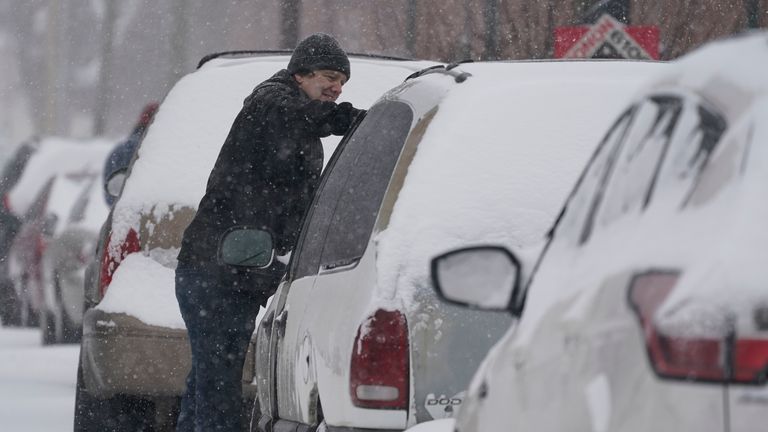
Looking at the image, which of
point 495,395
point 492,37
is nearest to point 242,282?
point 495,395

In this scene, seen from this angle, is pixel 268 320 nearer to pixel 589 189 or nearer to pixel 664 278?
pixel 589 189

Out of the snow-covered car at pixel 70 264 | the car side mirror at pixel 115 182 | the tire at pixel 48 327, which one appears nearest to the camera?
the car side mirror at pixel 115 182

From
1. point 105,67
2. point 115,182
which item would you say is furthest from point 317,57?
point 105,67

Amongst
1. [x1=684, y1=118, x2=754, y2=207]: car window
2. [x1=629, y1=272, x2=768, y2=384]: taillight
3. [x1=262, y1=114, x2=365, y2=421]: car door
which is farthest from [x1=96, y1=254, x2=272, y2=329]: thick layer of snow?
[x1=629, y1=272, x2=768, y2=384]: taillight

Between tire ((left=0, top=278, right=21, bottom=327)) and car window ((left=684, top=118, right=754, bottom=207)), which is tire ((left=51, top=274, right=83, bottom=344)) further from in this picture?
car window ((left=684, top=118, right=754, bottom=207))

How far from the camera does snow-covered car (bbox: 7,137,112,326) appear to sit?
17250mm

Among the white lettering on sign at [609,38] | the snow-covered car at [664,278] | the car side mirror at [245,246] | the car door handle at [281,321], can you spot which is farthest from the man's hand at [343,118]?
the white lettering on sign at [609,38]

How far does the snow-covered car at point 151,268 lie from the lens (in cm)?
787

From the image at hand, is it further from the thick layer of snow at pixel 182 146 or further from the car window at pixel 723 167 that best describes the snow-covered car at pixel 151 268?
the car window at pixel 723 167

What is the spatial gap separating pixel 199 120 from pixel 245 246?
2242 millimetres

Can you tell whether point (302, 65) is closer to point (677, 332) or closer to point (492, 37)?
point (677, 332)

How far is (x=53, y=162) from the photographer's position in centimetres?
1961

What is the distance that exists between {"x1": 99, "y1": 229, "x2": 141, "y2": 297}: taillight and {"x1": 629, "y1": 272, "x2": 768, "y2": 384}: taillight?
5672 millimetres

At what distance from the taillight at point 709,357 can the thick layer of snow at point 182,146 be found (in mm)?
5547
